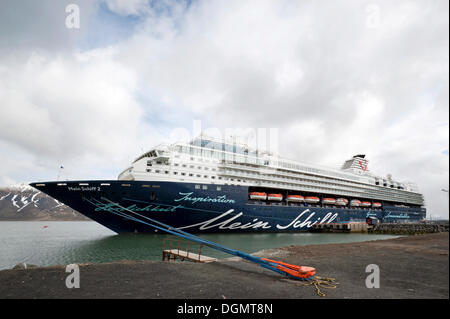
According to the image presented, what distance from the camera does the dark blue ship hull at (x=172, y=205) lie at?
20422mm

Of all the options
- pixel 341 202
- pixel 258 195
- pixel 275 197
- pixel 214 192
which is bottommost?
pixel 341 202

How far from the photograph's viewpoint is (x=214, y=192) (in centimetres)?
2408

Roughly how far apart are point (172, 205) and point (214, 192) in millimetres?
4686

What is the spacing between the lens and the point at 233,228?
26.3 meters

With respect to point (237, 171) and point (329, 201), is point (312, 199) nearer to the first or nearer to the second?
point (329, 201)

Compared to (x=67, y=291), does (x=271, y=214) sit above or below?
below

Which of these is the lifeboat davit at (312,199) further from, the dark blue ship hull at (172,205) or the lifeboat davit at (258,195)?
the lifeboat davit at (258,195)

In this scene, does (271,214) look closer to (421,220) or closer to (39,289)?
(39,289)

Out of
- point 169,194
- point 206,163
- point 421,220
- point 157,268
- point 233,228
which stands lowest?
point 421,220

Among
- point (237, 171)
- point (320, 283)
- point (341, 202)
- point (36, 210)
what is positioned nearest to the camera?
point (320, 283)

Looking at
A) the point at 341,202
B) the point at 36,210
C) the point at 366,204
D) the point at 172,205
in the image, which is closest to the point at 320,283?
the point at 172,205

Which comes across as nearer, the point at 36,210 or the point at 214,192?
the point at 214,192

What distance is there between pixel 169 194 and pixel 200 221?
15.1 feet
